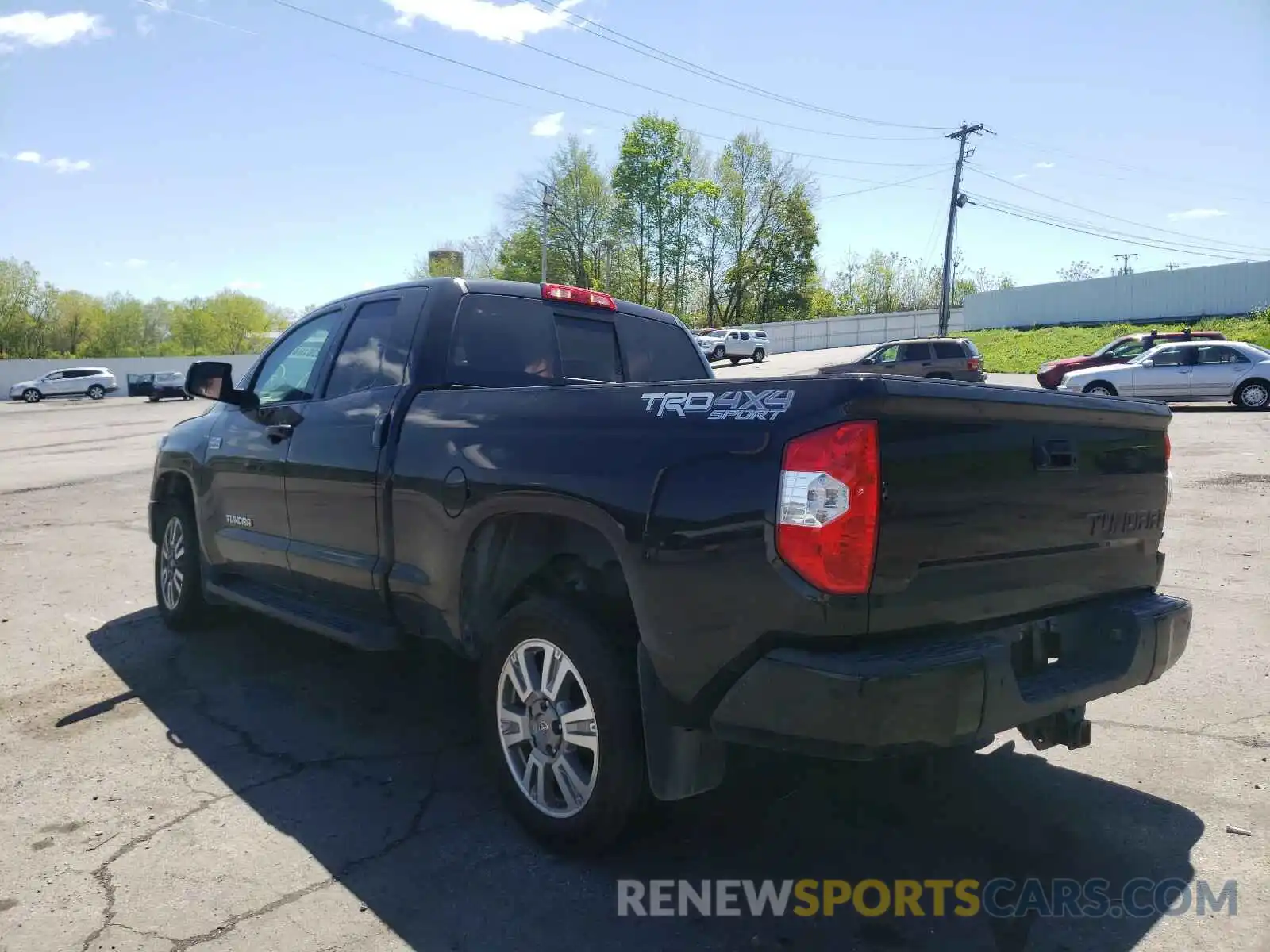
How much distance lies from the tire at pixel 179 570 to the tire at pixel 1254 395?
22643 millimetres

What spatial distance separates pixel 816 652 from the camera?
8.04ft

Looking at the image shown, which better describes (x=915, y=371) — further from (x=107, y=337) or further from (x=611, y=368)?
(x=107, y=337)

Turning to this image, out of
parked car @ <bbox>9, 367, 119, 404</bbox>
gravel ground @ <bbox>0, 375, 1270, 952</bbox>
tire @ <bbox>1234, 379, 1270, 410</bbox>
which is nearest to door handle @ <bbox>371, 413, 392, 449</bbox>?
gravel ground @ <bbox>0, 375, 1270, 952</bbox>

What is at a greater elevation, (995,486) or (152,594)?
(995,486)

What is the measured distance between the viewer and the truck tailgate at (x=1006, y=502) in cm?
250

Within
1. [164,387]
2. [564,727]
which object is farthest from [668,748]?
[164,387]

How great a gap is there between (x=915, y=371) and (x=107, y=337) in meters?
90.4

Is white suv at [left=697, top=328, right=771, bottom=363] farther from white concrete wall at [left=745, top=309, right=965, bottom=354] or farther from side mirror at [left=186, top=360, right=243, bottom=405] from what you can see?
side mirror at [left=186, top=360, right=243, bottom=405]

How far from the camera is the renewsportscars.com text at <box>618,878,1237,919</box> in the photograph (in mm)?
2795

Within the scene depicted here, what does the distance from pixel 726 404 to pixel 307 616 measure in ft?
8.60

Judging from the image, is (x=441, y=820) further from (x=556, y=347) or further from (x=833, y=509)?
(x=556, y=347)

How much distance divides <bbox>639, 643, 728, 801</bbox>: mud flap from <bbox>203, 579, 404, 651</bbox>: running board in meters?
1.54

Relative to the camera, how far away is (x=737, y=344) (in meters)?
46.2

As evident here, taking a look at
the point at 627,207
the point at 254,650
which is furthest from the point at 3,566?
the point at 627,207
